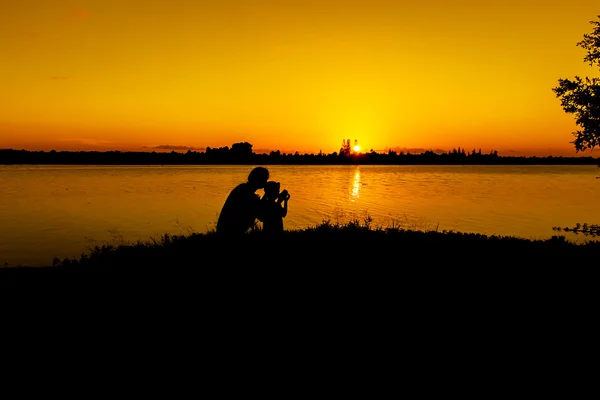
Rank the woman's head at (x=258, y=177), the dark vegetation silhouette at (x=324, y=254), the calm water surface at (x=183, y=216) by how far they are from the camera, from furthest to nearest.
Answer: the calm water surface at (x=183, y=216), the woman's head at (x=258, y=177), the dark vegetation silhouette at (x=324, y=254)

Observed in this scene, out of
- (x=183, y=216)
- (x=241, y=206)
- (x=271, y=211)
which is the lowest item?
(x=183, y=216)

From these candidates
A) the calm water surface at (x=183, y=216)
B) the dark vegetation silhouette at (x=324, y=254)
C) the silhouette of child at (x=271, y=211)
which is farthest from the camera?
the calm water surface at (x=183, y=216)

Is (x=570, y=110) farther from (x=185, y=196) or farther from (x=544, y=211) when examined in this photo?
(x=185, y=196)

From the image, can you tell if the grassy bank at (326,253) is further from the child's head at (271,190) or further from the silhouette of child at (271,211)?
the child's head at (271,190)

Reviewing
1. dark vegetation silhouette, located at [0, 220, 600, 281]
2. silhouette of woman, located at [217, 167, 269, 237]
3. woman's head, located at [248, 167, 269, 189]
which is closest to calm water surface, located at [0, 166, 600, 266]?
dark vegetation silhouette, located at [0, 220, 600, 281]

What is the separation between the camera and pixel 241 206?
11.1m

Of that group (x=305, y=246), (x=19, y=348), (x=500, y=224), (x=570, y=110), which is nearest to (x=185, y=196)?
(x=500, y=224)

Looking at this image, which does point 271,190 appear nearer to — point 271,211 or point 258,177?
point 271,211

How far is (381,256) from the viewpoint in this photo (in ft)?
34.3

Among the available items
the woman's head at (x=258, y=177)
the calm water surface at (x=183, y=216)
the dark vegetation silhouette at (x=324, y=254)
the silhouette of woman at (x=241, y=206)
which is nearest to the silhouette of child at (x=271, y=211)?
the dark vegetation silhouette at (x=324, y=254)

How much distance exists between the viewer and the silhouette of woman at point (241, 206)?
1091 centimetres

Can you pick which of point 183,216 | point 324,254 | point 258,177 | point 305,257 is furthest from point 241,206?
point 183,216

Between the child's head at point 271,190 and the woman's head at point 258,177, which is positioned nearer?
the woman's head at point 258,177

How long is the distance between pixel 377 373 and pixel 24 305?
6355 mm
